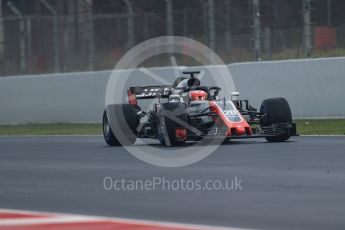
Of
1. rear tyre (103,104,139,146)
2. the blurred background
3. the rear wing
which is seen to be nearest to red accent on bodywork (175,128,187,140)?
rear tyre (103,104,139,146)

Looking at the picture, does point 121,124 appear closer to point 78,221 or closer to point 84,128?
point 84,128

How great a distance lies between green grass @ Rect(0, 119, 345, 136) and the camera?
1830cm

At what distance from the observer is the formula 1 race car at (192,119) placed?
1525 centimetres

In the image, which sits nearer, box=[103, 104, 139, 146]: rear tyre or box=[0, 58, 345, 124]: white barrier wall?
box=[103, 104, 139, 146]: rear tyre

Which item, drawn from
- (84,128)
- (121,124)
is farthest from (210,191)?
(84,128)

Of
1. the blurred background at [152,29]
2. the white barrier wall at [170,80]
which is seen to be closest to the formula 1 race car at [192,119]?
the white barrier wall at [170,80]

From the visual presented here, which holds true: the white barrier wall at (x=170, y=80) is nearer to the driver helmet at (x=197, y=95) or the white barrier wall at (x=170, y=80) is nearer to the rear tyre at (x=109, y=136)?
the driver helmet at (x=197, y=95)

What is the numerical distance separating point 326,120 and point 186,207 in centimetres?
1189

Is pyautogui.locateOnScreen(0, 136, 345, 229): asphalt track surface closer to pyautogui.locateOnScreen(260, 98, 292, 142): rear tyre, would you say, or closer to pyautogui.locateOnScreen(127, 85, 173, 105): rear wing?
pyautogui.locateOnScreen(260, 98, 292, 142): rear tyre

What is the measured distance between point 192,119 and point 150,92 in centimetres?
169

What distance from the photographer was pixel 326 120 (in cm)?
2011

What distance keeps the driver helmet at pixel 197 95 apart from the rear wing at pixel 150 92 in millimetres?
827

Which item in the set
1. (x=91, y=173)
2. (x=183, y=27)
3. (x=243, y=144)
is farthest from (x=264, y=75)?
(x=91, y=173)

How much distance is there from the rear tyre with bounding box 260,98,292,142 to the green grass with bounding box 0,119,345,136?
75.1 inches
